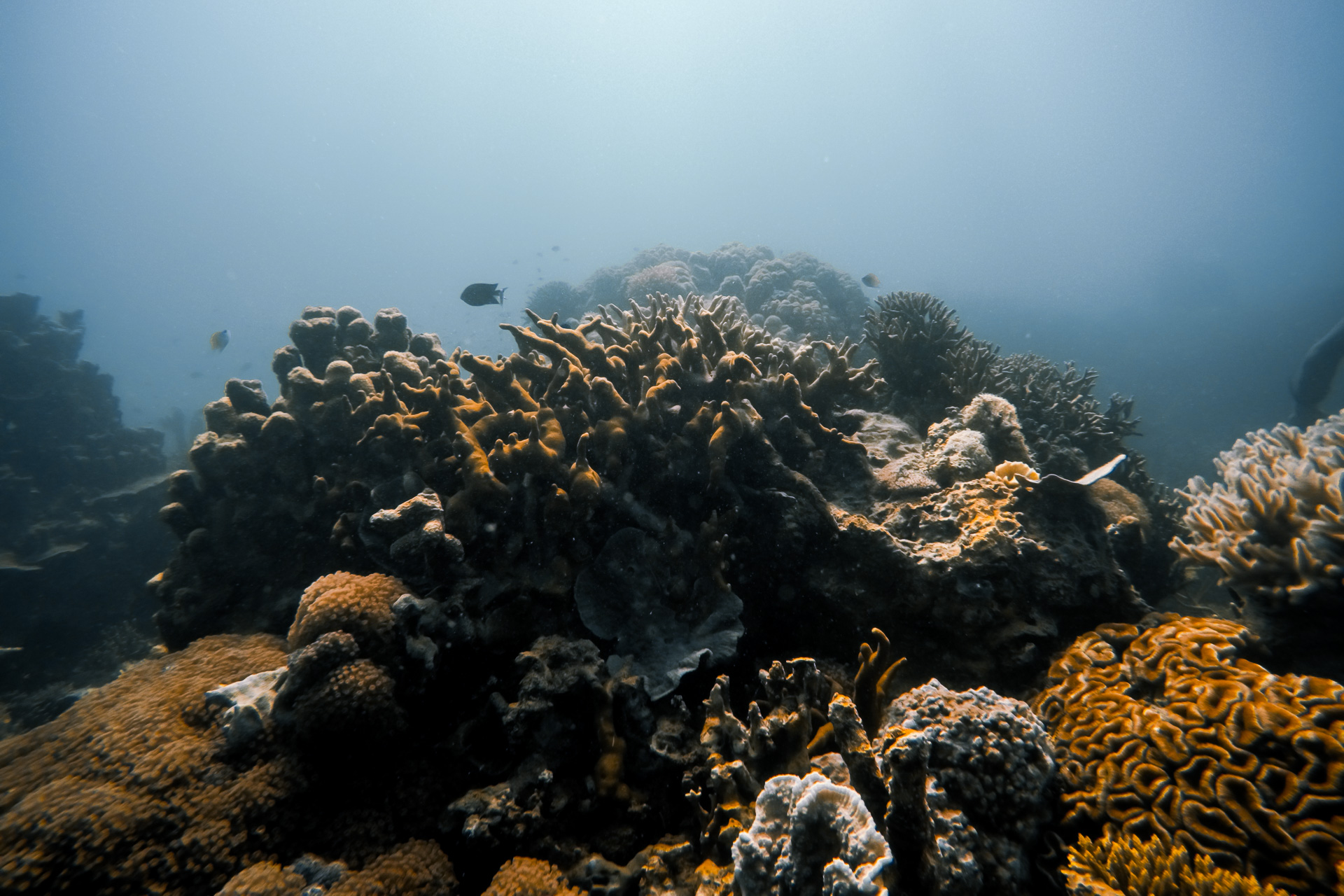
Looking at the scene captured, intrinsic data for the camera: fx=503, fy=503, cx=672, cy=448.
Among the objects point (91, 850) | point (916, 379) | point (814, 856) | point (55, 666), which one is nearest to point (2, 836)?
point (91, 850)

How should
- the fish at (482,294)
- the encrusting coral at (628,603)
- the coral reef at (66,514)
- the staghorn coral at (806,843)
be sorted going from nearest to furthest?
the staghorn coral at (806,843) < the encrusting coral at (628,603) < the fish at (482,294) < the coral reef at (66,514)

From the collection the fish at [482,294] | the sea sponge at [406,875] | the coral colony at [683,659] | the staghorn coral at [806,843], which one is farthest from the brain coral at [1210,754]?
the fish at [482,294]

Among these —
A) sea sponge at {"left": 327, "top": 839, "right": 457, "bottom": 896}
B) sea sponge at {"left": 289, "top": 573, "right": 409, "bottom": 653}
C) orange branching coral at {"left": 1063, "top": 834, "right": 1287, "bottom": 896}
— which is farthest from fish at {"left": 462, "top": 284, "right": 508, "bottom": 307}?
orange branching coral at {"left": 1063, "top": 834, "right": 1287, "bottom": 896}

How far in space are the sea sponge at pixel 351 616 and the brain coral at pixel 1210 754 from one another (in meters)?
3.56

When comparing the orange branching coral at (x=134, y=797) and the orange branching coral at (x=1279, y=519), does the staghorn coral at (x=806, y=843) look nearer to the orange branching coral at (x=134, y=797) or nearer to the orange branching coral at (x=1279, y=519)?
the orange branching coral at (x=134, y=797)

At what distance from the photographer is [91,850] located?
6.95ft

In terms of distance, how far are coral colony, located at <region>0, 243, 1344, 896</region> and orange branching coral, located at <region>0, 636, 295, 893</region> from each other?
0.05 ft

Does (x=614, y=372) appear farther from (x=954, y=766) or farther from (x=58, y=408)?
(x=58, y=408)

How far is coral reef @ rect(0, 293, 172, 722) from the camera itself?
987 centimetres

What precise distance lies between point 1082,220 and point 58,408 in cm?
19565

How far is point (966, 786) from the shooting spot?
230 cm

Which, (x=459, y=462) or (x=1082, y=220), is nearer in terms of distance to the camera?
(x=459, y=462)

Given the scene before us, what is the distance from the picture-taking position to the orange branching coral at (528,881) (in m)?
2.23

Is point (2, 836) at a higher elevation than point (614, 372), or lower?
lower
